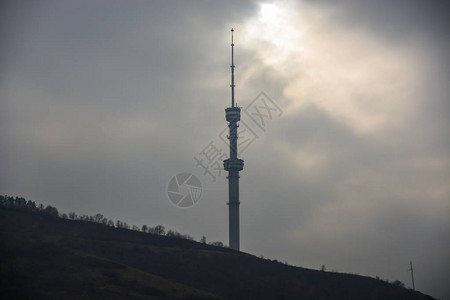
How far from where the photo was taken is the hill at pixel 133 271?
8800cm

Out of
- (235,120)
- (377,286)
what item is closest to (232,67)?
(235,120)

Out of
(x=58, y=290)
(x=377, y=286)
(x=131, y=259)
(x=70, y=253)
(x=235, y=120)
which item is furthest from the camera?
(x=235, y=120)

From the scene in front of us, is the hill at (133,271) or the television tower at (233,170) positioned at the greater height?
the television tower at (233,170)

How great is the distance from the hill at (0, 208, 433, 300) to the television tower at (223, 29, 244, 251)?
2257 centimetres

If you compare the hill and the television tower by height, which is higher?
the television tower

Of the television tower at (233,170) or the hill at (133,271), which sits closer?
the hill at (133,271)

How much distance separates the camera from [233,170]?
177 meters

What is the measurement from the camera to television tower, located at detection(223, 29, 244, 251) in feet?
Answer: 566

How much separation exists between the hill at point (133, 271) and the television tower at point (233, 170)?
74.0ft

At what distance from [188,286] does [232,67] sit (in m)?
101

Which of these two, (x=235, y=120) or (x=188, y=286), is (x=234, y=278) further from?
(x=235, y=120)

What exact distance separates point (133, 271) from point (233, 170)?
260 feet

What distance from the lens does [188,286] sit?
106125mm

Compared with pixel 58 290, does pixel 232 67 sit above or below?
above
